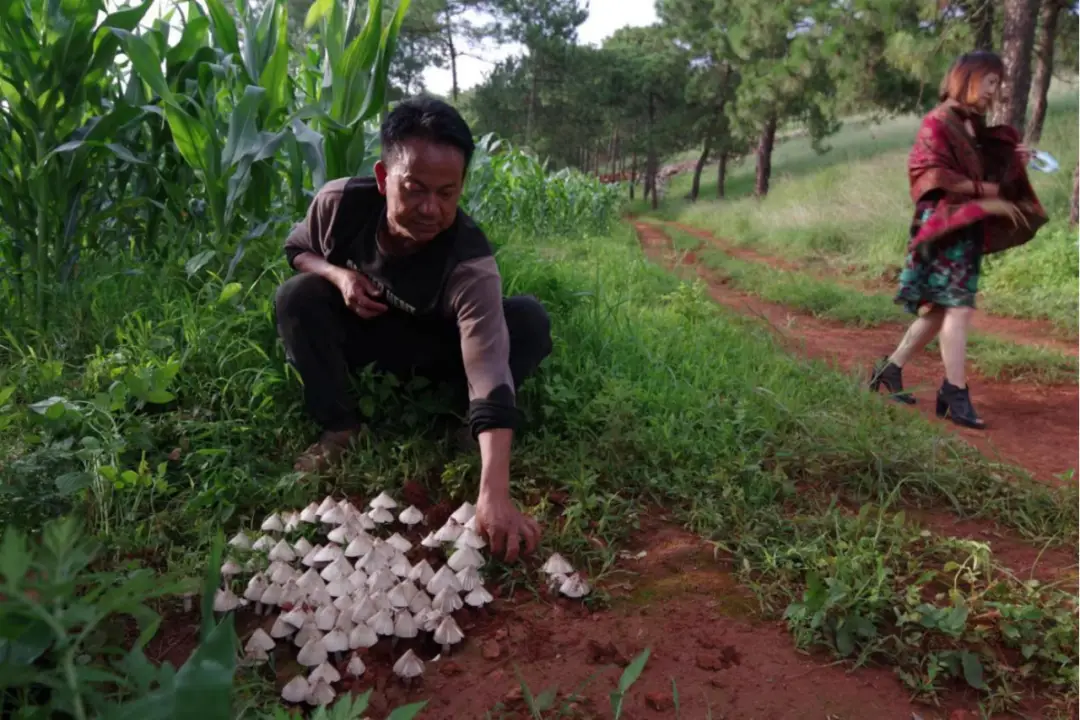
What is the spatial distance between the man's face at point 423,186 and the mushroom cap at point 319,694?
44.9 inches

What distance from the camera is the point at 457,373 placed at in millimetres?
2453

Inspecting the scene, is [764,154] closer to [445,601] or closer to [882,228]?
[882,228]

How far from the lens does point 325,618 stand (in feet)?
4.88

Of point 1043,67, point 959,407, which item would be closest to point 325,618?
point 959,407

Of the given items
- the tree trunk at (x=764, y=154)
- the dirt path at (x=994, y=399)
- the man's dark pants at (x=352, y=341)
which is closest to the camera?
the man's dark pants at (x=352, y=341)

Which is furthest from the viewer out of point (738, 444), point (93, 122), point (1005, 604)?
point (93, 122)

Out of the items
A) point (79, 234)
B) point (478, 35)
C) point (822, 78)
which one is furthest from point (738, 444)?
point (478, 35)

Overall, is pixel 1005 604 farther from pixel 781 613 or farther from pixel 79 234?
pixel 79 234

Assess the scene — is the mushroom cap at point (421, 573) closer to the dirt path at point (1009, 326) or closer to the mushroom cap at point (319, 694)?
the mushroom cap at point (319, 694)

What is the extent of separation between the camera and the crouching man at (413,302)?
5.97 ft

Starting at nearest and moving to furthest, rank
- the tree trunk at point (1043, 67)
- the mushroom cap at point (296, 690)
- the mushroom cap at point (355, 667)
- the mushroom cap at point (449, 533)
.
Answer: the mushroom cap at point (296, 690)
the mushroom cap at point (355, 667)
the mushroom cap at point (449, 533)
the tree trunk at point (1043, 67)

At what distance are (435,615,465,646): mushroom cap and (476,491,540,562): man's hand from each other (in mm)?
222

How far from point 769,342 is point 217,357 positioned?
2.51 meters

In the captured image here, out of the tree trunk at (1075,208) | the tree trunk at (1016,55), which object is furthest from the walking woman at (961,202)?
the tree trunk at (1016,55)
